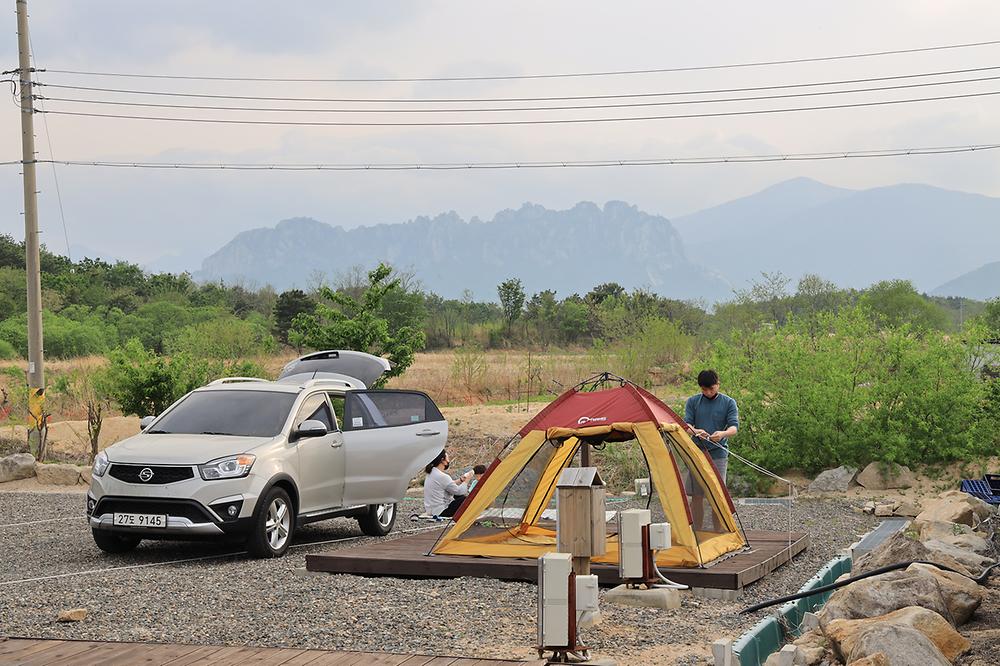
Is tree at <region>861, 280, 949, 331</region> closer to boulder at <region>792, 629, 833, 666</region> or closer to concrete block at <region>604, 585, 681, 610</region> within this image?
concrete block at <region>604, 585, 681, 610</region>

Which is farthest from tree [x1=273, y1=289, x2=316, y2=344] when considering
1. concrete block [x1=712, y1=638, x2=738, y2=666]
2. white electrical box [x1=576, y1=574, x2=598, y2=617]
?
concrete block [x1=712, y1=638, x2=738, y2=666]

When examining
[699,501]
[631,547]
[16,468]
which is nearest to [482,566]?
[631,547]

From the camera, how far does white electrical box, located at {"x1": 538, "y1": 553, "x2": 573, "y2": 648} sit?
20.9ft

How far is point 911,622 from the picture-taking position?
6887 mm

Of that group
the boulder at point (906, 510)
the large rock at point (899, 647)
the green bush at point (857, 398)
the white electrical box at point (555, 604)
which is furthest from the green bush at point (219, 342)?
the large rock at point (899, 647)

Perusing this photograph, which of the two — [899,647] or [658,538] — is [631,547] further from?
[899,647]

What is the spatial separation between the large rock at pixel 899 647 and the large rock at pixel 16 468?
17413mm

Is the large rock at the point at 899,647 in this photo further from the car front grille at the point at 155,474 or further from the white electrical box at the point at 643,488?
the car front grille at the point at 155,474

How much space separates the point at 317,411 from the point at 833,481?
864 cm

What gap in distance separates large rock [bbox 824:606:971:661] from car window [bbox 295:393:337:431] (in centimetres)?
641

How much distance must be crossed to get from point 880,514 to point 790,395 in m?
2.71

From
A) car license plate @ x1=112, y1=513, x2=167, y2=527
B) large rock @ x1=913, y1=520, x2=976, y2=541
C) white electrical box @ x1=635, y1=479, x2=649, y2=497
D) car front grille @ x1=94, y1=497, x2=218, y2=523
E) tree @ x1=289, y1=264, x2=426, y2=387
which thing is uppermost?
tree @ x1=289, y1=264, x2=426, y2=387

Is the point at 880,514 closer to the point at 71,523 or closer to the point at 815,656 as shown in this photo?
the point at 815,656

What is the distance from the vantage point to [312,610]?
26.8 ft
